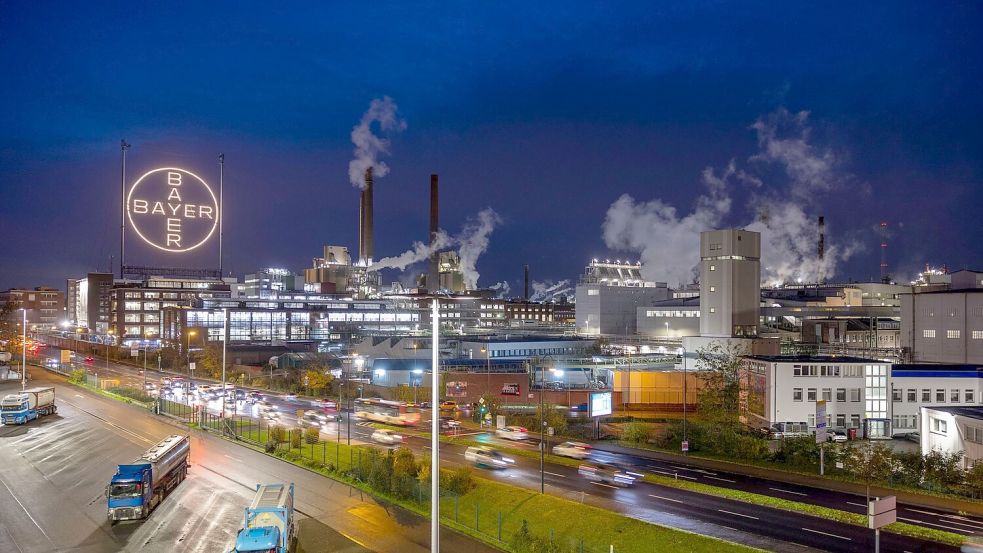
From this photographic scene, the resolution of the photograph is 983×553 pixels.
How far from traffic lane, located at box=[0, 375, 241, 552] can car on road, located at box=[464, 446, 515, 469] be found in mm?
9831

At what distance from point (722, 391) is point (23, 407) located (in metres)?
41.6

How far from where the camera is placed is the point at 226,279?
128 m

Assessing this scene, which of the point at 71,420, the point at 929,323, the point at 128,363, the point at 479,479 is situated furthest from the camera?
the point at 128,363

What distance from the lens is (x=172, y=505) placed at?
21609 mm

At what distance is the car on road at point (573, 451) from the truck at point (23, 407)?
31.0 metres

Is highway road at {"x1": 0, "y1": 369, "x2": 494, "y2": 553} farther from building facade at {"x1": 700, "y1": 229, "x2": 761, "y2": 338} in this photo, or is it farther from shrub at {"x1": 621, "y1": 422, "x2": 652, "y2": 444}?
building facade at {"x1": 700, "y1": 229, "x2": 761, "y2": 338}

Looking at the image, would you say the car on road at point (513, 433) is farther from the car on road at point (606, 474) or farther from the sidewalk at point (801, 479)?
the car on road at point (606, 474)

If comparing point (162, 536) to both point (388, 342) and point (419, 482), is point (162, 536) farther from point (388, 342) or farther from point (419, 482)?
point (388, 342)

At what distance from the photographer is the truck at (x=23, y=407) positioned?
3666 centimetres

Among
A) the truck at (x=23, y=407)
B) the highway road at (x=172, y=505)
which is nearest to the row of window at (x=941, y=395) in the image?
the highway road at (x=172, y=505)

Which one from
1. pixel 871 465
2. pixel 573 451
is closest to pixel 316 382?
pixel 573 451

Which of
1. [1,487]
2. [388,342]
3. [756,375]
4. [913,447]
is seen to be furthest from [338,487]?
[388,342]

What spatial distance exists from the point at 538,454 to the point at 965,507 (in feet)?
55.3

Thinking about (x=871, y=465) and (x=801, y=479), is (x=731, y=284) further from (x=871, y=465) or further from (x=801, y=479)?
(x=871, y=465)
